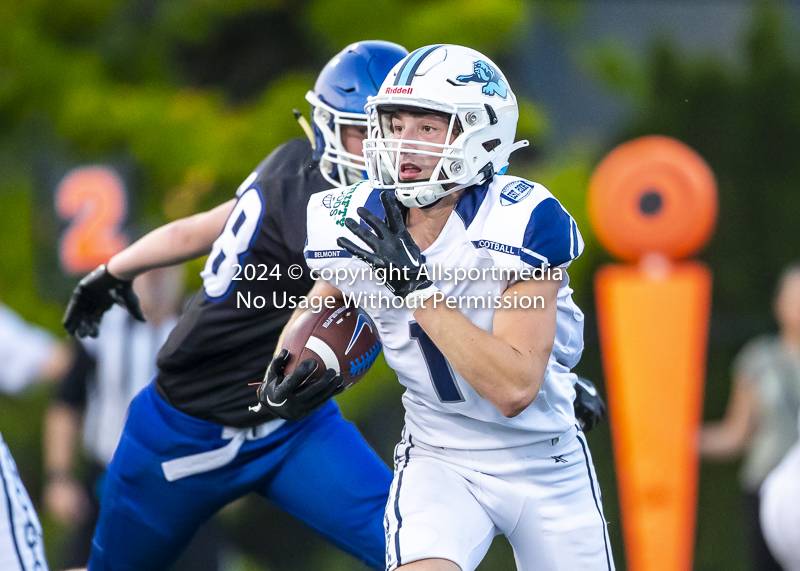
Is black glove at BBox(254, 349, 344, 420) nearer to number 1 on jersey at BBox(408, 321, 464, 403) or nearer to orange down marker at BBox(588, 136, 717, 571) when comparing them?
number 1 on jersey at BBox(408, 321, 464, 403)

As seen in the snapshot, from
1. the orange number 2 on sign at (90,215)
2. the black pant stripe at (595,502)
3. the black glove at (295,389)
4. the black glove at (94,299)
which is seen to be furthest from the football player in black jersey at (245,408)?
the orange number 2 on sign at (90,215)

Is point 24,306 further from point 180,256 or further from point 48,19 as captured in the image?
point 180,256

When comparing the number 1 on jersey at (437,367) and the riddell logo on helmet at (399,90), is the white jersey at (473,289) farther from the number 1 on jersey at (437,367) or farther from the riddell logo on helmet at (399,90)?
the riddell logo on helmet at (399,90)

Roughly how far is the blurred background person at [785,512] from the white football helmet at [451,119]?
1442mm

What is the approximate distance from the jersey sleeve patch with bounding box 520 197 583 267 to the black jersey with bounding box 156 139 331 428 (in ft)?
2.76

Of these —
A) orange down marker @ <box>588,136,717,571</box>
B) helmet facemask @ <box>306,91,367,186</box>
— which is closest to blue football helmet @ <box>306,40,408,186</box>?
helmet facemask @ <box>306,91,367,186</box>

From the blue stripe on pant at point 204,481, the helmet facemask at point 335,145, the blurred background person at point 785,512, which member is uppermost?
the helmet facemask at point 335,145

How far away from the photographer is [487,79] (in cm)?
262

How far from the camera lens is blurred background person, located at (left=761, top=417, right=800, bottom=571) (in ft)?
10.1

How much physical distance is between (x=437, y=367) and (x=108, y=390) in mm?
2854

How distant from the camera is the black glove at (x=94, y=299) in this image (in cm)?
344

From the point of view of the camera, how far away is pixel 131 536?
3.18 m

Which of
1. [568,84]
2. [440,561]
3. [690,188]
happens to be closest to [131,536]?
[440,561]

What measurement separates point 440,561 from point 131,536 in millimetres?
1257
